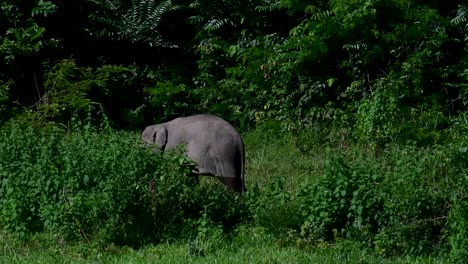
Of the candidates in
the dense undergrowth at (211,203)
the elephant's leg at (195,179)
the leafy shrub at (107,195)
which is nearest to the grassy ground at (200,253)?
the dense undergrowth at (211,203)

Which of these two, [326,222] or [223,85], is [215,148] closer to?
[326,222]

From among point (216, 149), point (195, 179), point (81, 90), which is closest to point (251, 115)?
point (81, 90)

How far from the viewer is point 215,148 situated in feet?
37.3

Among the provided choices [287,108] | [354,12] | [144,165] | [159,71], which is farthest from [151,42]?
[144,165]

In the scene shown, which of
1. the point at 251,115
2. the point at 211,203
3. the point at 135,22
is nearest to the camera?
the point at 211,203

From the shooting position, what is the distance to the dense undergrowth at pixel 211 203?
30.4ft

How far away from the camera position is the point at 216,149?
11.4m

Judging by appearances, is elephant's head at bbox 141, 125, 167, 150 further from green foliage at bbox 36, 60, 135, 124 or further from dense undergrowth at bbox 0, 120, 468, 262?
green foliage at bbox 36, 60, 135, 124

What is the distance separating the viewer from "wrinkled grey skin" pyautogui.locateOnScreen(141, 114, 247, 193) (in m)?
11.3

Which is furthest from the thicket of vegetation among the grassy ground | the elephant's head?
the elephant's head

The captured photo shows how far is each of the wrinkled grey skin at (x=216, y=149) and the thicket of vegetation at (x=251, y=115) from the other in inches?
8.5

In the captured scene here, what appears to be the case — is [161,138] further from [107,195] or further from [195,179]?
[107,195]

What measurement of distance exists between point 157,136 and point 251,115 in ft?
15.1

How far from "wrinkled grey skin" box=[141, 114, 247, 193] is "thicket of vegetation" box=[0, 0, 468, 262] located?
0.21m
